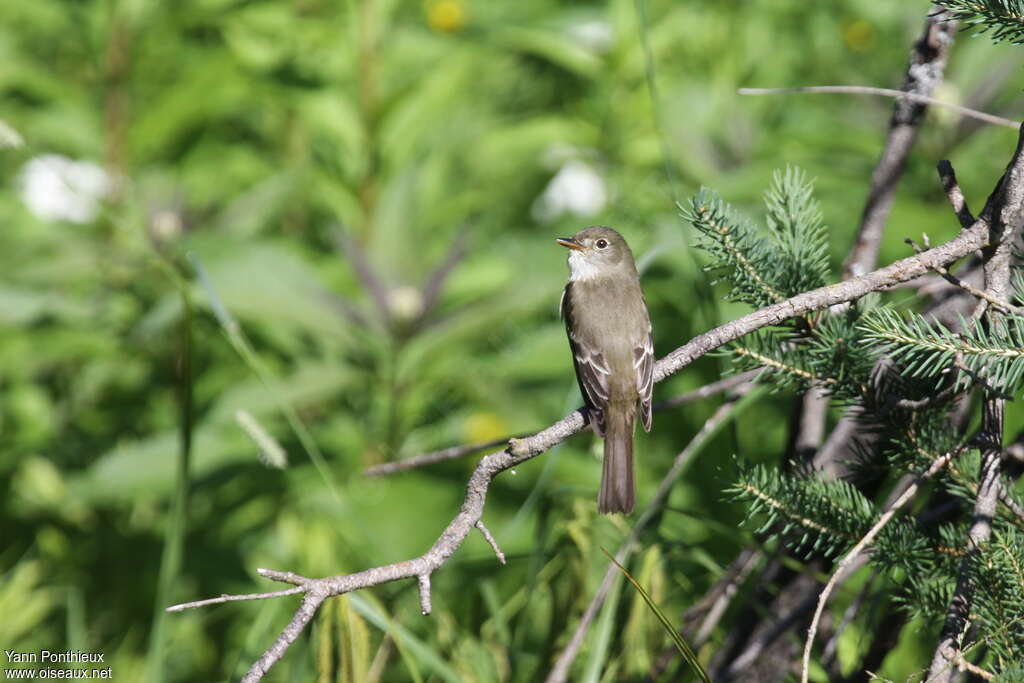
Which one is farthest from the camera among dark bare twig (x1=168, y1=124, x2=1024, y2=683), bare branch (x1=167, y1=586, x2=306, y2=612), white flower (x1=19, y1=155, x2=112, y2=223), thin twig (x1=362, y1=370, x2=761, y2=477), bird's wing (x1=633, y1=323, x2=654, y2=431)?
white flower (x1=19, y1=155, x2=112, y2=223)

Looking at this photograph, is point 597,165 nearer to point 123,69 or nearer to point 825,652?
point 123,69

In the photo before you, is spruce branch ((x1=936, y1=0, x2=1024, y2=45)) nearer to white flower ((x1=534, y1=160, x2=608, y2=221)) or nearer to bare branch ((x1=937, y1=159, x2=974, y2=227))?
bare branch ((x1=937, y1=159, x2=974, y2=227))

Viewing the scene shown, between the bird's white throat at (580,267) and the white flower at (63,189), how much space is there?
6.05 feet

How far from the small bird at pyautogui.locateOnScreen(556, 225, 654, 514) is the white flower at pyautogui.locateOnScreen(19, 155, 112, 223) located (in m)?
1.92

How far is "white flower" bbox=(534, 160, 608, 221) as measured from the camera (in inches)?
173

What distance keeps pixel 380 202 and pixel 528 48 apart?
1.35 meters

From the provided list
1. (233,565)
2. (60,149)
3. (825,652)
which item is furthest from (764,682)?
(60,149)

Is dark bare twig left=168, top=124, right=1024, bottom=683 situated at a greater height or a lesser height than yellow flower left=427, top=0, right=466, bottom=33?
greater

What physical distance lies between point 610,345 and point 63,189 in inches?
100

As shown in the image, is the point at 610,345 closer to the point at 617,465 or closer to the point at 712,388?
the point at 617,465

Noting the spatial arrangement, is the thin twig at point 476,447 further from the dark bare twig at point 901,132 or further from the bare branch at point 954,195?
the bare branch at point 954,195

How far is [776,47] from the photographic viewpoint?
15.6ft

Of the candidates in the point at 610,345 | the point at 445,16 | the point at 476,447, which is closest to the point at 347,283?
the point at 610,345

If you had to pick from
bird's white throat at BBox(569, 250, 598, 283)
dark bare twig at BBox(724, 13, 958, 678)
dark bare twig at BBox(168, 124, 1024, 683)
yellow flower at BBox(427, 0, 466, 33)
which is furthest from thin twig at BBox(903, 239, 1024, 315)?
yellow flower at BBox(427, 0, 466, 33)
